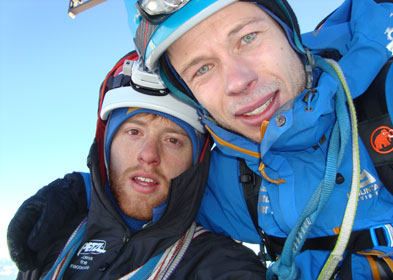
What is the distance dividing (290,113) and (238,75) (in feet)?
1.51

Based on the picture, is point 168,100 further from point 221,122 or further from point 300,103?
point 300,103

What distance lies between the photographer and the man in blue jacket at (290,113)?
1.77 meters

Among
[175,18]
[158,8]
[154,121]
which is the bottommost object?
[154,121]

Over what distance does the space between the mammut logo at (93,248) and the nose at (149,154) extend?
33.8 inches

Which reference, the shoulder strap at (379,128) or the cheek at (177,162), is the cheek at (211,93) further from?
the shoulder strap at (379,128)

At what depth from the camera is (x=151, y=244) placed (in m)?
2.53

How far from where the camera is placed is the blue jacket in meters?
1.83

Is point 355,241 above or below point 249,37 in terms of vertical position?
below

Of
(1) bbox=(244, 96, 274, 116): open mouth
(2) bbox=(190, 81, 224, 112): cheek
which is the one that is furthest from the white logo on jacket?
(2) bbox=(190, 81, 224, 112): cheek

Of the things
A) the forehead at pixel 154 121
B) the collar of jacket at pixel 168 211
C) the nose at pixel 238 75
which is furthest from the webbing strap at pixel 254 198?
the forehead at pixel 154 121

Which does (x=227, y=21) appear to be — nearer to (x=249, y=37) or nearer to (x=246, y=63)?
(x=249, y=37)

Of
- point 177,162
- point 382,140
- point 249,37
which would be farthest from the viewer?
point 177,162

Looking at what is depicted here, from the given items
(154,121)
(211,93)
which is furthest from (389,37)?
(154,121)

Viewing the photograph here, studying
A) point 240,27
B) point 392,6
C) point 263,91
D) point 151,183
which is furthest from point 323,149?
point 151,183
